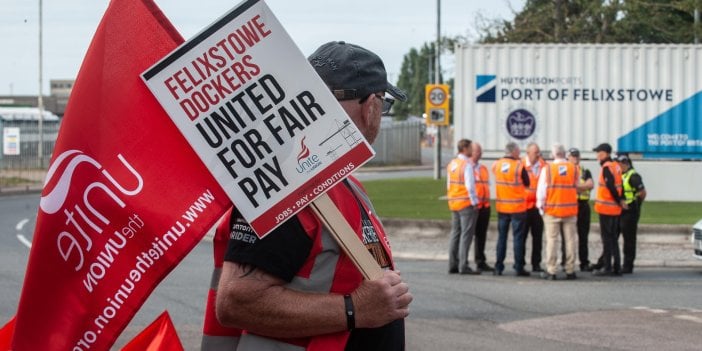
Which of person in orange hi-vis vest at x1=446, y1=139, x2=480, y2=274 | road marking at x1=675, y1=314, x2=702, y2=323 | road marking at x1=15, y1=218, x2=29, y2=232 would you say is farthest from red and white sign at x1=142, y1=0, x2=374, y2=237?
road marking at x1=15, y1=218, x2=29, y2=232

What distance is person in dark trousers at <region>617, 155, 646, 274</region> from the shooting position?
16.1 metres

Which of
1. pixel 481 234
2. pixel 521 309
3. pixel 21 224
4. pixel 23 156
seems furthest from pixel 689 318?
pixel 23 156

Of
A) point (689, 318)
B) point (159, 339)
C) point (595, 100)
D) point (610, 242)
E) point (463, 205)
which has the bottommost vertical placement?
point (689, 318)

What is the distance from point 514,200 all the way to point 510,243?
13.1ft

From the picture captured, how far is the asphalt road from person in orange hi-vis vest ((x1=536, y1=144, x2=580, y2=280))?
367mm

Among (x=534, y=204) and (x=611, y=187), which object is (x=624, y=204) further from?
(x=534, y=204)

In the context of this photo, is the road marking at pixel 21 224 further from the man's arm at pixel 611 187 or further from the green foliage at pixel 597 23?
the green foliage at pixel 597 23

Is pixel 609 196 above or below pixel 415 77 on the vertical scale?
below

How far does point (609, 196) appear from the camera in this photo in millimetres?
16109

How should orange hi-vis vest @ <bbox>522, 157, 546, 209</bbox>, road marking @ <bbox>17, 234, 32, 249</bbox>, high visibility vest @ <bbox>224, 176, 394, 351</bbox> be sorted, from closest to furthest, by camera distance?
high visibility vest @ <bbox>224, 176, 394, 351</bbox> < orange hi-vis vest @ <bbox>522, 157, 546, 209</bbox> < road marking @ <bbox>17, 234, 32, 249</bbox>

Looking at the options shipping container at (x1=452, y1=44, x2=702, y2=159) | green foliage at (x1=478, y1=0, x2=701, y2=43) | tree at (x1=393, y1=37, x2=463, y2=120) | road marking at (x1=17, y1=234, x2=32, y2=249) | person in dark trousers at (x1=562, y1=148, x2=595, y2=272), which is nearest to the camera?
person in dark trousers at (x1=562, y1=148, x2=595, y2=272)

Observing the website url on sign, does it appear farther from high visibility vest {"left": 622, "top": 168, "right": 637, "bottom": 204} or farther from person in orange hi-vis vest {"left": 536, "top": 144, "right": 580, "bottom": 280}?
high visibility vest {"left": 622, "top": 168, "right": 637, "bottom": 204}

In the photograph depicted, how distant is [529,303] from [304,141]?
10321mm

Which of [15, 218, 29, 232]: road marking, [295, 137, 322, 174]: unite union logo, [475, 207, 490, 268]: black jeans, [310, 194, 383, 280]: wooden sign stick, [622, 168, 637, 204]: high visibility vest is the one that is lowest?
[15, 218, 29, 232]: road marking
